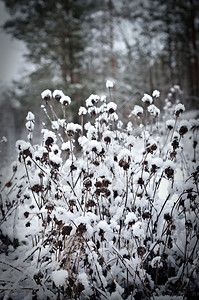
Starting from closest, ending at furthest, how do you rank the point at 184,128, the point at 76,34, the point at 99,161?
the point at 184,128
the point at 99,161
the point at 76,34

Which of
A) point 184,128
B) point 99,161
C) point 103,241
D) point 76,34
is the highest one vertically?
point 76,34

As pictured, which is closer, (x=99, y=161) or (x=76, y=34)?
(x=99, y=161)

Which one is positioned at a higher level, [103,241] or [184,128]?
[184,128]

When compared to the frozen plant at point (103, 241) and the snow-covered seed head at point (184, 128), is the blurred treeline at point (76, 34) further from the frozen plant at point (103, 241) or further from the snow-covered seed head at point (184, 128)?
the frozen plant at point (103, 241)

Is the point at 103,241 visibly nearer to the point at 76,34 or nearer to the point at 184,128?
the point at 184,128

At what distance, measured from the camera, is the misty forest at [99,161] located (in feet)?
4.92

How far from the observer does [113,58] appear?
11414 millimetres

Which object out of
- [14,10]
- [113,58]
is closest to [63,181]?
[14,10]

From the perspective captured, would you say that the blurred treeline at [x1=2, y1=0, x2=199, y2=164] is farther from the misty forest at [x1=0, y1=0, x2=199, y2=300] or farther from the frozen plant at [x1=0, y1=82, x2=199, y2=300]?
the frozen plant at [x1=0, y1=82, x2=199, y2=300]

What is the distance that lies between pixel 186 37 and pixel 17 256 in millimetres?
15516

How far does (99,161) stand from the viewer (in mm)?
1833

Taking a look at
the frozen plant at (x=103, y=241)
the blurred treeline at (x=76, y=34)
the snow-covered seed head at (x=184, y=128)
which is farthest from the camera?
the blurred treeline at (x=76, y=34)

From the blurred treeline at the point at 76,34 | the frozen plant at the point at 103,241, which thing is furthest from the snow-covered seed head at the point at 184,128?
the blurred treeline at the point at 76,34

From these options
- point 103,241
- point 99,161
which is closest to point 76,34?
point 99,161
